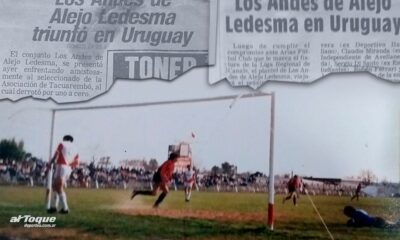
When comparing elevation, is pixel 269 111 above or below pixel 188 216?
above

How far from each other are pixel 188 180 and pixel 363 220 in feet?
1.25

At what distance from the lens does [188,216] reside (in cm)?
141

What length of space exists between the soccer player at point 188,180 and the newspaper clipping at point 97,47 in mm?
206

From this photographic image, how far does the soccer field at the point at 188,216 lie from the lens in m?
1.39

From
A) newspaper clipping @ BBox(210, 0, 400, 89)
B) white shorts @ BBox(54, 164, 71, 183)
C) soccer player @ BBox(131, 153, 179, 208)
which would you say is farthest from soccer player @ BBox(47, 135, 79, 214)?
newspaper clipping @ BBox(210, 0, 400, 89)

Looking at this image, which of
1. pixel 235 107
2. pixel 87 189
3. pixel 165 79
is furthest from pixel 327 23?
pixel 87 189

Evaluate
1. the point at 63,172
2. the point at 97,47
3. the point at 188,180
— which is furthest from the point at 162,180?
the point at 97,47

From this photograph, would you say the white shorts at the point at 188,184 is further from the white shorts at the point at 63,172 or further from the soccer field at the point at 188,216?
the white shorts at the point at 63,172

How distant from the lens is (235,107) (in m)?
1.41

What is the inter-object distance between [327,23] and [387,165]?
0.33 m

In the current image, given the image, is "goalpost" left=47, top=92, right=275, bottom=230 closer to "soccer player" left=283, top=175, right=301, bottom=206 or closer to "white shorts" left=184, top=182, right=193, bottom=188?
"soccer player" left=283, top=175, right=301, bottom=206

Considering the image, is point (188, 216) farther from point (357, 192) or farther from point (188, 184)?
point (357, 192)
